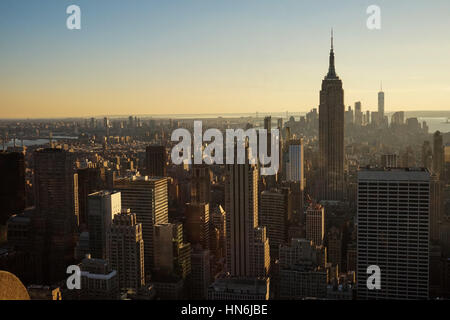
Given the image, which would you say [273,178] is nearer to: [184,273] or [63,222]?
[184,273]

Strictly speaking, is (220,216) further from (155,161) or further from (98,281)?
(98,281)

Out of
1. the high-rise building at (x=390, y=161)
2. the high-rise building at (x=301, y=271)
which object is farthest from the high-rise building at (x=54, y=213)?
the high-rise building at (x=390, y=161)

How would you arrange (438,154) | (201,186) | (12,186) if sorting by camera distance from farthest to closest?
(201,186) < (12,186) < (438,154)

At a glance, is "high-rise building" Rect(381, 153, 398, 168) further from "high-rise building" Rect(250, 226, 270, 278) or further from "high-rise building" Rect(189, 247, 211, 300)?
Answer: "high-rise building" Rect(189, 247, 211, 300)

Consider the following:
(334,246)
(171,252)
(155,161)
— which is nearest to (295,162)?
(334,246)

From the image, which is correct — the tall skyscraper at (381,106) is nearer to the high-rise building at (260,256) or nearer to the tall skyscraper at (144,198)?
the high-rise building at (260,256)
